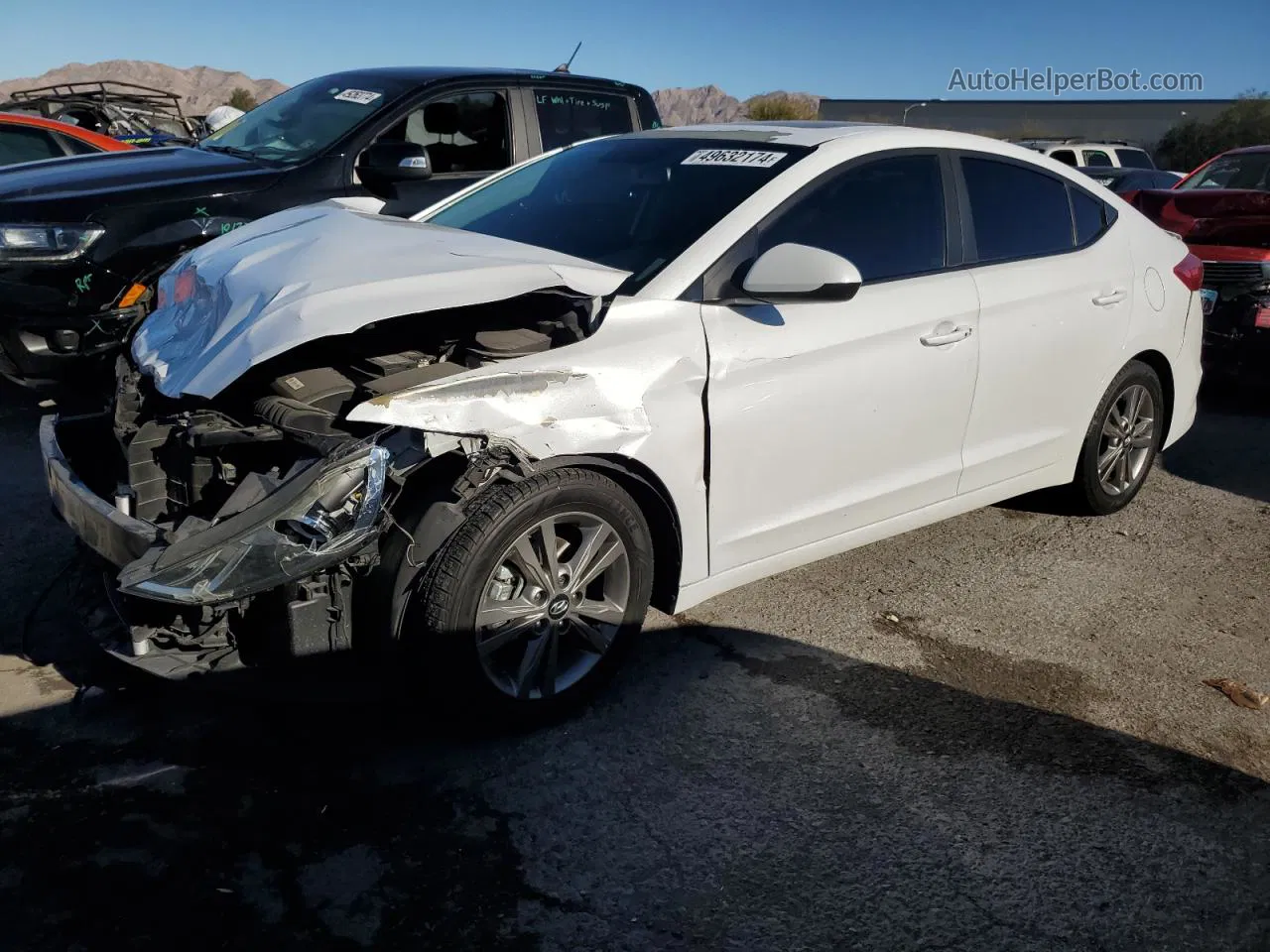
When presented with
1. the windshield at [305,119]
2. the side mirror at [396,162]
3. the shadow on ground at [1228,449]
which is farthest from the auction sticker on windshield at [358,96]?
the shadow on ground at [1228,449]

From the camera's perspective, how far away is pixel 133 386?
341 centimetres

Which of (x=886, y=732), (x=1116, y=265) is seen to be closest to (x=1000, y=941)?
(x=886, y=732)

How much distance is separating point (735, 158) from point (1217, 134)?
44439 millimetres

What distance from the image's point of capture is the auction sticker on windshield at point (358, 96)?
6539 mm

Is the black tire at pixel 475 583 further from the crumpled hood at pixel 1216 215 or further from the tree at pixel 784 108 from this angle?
the tree at pixel 784 108

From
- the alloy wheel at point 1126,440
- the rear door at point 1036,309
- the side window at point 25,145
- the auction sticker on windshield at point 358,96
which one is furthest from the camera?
the side window at point 25,145

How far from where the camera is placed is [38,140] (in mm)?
8492

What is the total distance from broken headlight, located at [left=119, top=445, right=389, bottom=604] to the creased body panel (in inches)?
6.4

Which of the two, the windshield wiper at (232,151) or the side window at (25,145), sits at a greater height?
the side window at (25,145)

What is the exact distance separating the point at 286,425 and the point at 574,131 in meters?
4.86

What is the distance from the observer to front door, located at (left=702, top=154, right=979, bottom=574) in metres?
3.47

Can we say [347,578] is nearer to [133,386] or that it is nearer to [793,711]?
[133,386]

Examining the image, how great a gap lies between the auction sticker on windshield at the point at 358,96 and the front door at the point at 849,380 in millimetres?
3655

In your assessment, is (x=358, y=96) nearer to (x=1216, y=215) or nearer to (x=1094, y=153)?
(x=1216, y=215)
